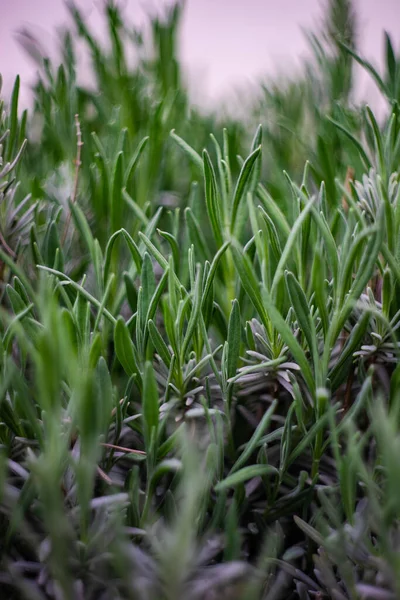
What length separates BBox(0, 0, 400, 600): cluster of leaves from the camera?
0.18m

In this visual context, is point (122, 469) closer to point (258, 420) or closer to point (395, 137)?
point (258, 420)

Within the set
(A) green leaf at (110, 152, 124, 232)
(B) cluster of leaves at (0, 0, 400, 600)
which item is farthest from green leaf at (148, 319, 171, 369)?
(A) green leaf at (110, 152, 124, 232)

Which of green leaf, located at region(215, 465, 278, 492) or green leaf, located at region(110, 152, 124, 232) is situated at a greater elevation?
green leaf, located at region(110, 152, 124, 232)

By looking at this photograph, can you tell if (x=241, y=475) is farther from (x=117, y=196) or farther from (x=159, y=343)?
(x=117, y=196)

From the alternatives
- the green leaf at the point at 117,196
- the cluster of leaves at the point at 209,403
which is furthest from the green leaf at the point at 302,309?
the green leaf at the point at 117,196

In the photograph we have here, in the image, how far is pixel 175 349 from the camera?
0.26m

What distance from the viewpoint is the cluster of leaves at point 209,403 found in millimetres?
183

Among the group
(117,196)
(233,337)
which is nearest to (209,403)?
(233,337)

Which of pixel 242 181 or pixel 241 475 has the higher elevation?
pixel 242 181

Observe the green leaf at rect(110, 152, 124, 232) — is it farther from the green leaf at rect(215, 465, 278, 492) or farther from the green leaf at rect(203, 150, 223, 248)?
the green leaf at rect(215, 465, 278, 492)

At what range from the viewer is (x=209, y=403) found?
0.27 meters

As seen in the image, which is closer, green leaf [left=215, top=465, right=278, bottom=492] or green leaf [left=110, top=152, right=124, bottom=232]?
green leaf [left=215, top=465, right=278, bottom=492]

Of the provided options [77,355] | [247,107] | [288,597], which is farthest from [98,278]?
[247,107]

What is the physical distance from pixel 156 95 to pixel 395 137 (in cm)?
35
